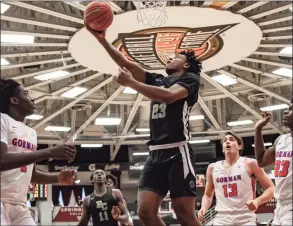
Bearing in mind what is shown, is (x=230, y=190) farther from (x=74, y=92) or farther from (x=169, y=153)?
(x=74, y=92)

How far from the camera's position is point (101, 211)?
9547mm

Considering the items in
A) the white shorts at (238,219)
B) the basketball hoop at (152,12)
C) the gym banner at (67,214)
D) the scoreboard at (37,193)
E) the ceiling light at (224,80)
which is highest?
the basketball hoop at (152,12)

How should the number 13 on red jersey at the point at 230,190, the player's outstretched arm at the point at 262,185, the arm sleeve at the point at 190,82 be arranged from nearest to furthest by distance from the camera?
the arm sleeve at the point at 190,82 → the player's outstretched arm at the point at 262,185 → the number 13 on red jersey at the point at 230,190

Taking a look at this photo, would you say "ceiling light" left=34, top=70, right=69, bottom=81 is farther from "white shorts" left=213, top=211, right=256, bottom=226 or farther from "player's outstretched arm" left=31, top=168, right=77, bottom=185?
"player's outstretched arm" left=31, top=168, right=77, bottom=185

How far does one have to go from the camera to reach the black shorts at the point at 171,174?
17.2ft

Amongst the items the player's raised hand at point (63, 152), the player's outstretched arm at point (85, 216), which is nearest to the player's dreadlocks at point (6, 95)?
the player's raised hand at point (63, 152)

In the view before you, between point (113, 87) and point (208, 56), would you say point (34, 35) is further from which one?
point (113, 87)

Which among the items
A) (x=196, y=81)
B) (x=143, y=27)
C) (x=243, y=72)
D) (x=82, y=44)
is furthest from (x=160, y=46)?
(x=196, y=81)

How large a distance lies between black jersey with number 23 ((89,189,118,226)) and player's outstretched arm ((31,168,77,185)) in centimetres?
419

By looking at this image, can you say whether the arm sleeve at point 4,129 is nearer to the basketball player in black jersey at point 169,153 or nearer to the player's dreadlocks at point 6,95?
the player's dreadlocks at point 6,95

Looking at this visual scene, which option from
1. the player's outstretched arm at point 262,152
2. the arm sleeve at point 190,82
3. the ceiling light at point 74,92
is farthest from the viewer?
the ceiling light at point 74,92

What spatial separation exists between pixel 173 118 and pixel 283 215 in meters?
1.48

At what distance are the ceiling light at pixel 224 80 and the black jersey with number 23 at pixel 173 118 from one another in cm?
1453

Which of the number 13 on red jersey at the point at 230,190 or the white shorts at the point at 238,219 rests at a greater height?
the number 13 on red jersey at the point at 230,190
